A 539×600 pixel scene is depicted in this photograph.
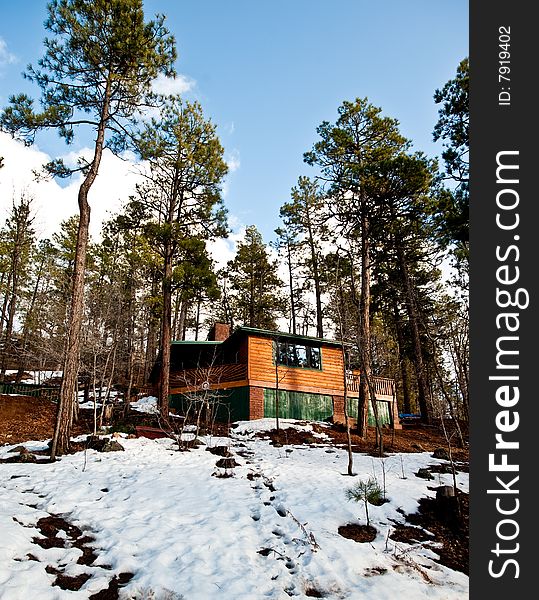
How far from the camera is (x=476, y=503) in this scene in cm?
290

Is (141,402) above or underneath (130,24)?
underneath

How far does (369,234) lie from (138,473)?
11.2 metres

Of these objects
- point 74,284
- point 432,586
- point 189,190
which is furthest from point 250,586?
point 189,190

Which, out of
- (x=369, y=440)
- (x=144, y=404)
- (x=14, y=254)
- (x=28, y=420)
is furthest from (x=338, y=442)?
(x=14, y=254)

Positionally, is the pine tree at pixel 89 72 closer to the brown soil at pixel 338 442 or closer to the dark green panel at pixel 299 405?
the brown soil at pixel 338 442

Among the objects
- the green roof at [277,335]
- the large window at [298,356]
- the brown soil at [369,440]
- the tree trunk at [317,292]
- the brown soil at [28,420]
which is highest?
the tree trunk at [317,292]

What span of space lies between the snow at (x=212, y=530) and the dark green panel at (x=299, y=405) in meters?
8.31

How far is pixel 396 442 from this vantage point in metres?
13.5

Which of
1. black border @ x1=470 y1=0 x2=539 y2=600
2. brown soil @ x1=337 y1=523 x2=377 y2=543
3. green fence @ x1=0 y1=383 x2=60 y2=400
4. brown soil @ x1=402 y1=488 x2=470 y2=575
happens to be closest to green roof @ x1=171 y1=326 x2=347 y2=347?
green fence @ x1=0 y1=383 x2=60 y2=400

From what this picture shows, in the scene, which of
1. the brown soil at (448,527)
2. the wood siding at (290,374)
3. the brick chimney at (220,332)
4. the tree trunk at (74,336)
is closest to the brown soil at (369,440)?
the wood siding at (290,374)

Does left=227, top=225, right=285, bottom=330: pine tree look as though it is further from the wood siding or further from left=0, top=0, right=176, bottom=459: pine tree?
left=0, top=0, right=176, bottom=459: pine tree

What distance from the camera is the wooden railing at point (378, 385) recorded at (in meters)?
19.0

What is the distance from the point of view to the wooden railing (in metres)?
19.0

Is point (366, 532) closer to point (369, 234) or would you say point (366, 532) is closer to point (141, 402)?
point (369, 234)
